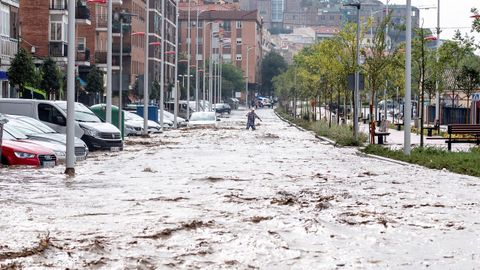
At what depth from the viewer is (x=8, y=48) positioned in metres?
60.1

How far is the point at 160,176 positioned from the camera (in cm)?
2500

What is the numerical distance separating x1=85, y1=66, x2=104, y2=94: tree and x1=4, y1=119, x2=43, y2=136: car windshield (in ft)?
159

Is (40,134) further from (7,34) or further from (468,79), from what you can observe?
(468,79)

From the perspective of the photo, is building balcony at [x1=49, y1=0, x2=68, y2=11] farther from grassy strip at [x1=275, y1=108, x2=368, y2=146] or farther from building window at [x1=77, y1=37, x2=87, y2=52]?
grassy strip at [x1=275, y1=108, x2=368, y2=146]

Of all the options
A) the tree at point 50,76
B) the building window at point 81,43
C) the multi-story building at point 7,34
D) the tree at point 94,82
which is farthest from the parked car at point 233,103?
the multi-story building at point 7,34

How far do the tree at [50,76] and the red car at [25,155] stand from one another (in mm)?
37650

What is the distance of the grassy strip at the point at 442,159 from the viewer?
27219mm

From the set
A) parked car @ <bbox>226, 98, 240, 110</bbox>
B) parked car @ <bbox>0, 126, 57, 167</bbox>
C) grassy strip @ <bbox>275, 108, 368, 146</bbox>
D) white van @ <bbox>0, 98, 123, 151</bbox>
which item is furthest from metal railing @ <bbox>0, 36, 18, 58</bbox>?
parked car @ <bbox>226, 98, 240, 110</bbox>

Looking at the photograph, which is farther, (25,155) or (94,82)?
(94,82)

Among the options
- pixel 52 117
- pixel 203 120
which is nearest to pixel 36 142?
pixel 52 117

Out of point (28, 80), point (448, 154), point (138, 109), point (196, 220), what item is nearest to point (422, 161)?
point (448, 154)

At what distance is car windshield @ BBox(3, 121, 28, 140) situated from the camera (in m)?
29.2

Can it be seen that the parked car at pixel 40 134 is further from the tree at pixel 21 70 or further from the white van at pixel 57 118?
the tree at pixel 21 70

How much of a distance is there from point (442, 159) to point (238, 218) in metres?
15.9
